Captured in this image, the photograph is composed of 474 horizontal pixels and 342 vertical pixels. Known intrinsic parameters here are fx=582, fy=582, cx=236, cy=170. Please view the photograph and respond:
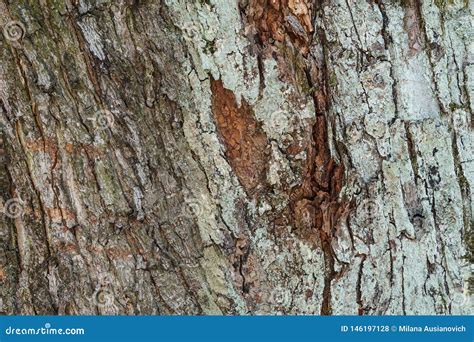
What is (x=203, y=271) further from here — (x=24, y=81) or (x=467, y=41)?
(x=467, y=41)

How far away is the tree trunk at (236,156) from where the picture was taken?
145 centimetres

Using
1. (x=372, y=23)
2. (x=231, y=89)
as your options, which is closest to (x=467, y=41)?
(x=372, y=23)

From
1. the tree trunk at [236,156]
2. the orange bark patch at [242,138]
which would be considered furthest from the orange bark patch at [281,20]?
the orange bark patch at [242,138]

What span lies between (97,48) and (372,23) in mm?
695

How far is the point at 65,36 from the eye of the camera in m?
1.43

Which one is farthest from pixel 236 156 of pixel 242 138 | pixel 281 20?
pixel 281 20

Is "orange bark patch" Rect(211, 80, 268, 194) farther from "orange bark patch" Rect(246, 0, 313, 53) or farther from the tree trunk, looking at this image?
"orange bark patch" Rect(246, 0, 313, 53)

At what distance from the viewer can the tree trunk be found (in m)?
1.45

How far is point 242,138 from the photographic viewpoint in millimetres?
1486

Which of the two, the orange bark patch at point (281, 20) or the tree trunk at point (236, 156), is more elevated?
the orange bark patch at point (281, 20)

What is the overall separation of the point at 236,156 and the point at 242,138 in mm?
49

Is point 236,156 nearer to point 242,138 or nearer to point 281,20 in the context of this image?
point 242,138

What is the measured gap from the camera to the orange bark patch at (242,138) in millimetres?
1477

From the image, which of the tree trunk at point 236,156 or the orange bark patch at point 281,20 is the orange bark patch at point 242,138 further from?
the orange bark patch at point 281,20
